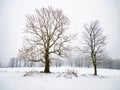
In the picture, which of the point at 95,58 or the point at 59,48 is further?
the point at 95,58

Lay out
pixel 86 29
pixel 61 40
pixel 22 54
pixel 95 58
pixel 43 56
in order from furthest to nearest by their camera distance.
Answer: pixel 86 29, pixel 95 58, pixel 61 40, pixel 43 56, pixel 22 54

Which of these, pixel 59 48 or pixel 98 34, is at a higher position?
pixel 98 34

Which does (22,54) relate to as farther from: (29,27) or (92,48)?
(92,48)

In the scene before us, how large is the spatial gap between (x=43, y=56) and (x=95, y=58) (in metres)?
12.4

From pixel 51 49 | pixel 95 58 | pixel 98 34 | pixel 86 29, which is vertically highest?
pixel 86 29

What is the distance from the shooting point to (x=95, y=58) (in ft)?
76.2

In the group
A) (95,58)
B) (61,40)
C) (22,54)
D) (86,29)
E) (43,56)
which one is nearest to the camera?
(22,54)

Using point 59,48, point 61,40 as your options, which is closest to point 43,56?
point 59,48

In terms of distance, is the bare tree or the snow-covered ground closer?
the snow-covered ground

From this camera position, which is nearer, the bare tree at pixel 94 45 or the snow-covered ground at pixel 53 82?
the snow-covered ground at pixel 53 82

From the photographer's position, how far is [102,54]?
24.1 meters

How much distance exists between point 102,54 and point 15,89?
21.8 metres

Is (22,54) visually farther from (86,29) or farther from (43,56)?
(86,29)

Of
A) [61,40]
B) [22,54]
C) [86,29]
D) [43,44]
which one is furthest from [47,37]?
[86,29]
